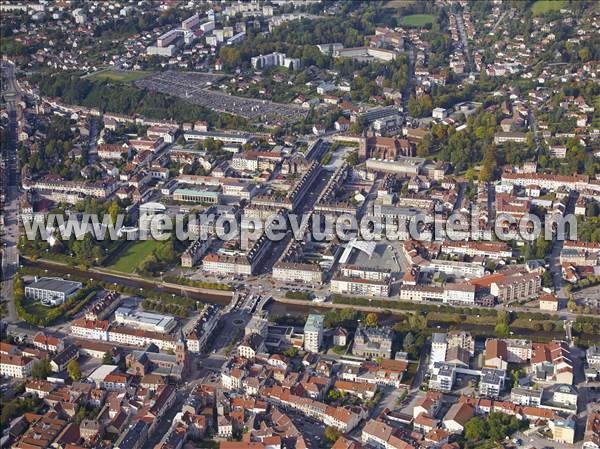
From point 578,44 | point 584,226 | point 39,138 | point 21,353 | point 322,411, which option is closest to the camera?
point 322,411

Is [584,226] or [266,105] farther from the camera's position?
[266,105]

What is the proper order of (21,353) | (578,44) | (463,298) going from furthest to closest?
1. (578,44)
2. (463,298)
3. (21,353)

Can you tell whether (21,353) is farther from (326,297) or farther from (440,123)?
(440,123)

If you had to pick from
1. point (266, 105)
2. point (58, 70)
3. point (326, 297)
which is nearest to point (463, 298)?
point (326, 297)

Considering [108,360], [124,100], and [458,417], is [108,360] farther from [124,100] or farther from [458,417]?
[124,100]

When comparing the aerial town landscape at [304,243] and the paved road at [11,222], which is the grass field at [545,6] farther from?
the paved road at [11,222]

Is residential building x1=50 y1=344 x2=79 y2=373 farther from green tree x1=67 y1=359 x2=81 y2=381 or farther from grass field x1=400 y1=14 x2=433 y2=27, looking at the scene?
grass field x1=400 y1=14 x2=433 y2=27

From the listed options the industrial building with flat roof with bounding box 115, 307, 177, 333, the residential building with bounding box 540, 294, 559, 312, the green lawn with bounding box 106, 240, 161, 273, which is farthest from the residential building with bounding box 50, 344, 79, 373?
the residential building with bounding box 540, 294, 559, 312
